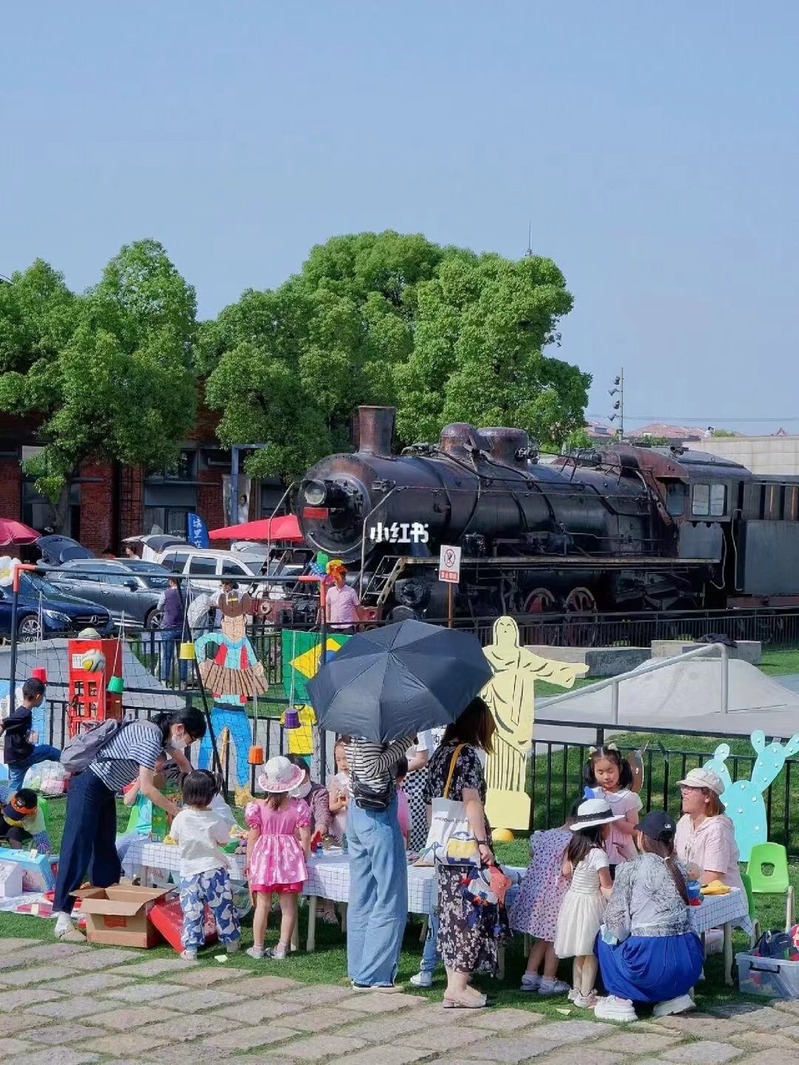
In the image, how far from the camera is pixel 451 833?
25.9ft

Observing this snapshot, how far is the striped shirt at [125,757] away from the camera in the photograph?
30.3 feet

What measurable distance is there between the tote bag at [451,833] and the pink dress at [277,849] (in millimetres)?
945

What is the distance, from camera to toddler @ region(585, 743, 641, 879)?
27.4 ft

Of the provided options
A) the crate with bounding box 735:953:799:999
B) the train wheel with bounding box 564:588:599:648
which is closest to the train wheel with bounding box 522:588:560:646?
the train wheel with bounding box 564:588:599:648

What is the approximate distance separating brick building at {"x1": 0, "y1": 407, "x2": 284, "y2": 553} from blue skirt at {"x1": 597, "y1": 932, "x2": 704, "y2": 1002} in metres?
36.4

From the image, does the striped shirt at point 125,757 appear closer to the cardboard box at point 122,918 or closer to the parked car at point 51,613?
the cardboard box at point 122,918

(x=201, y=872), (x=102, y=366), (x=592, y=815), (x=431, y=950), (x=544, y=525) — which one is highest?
(x=102, y=366)

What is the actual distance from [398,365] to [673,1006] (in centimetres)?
3841

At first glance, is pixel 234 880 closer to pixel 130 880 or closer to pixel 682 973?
pixel 130 880

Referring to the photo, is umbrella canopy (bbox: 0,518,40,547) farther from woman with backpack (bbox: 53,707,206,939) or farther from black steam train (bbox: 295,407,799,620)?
woman with backpack (bbox: 53,707,206,939)

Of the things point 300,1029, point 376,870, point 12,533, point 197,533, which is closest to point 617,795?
point 376,870

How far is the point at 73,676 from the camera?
13.0 m

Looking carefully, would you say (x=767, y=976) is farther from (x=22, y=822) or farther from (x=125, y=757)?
(x=22, y=822)

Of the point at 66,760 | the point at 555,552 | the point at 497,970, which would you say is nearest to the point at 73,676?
the point at 66,760
